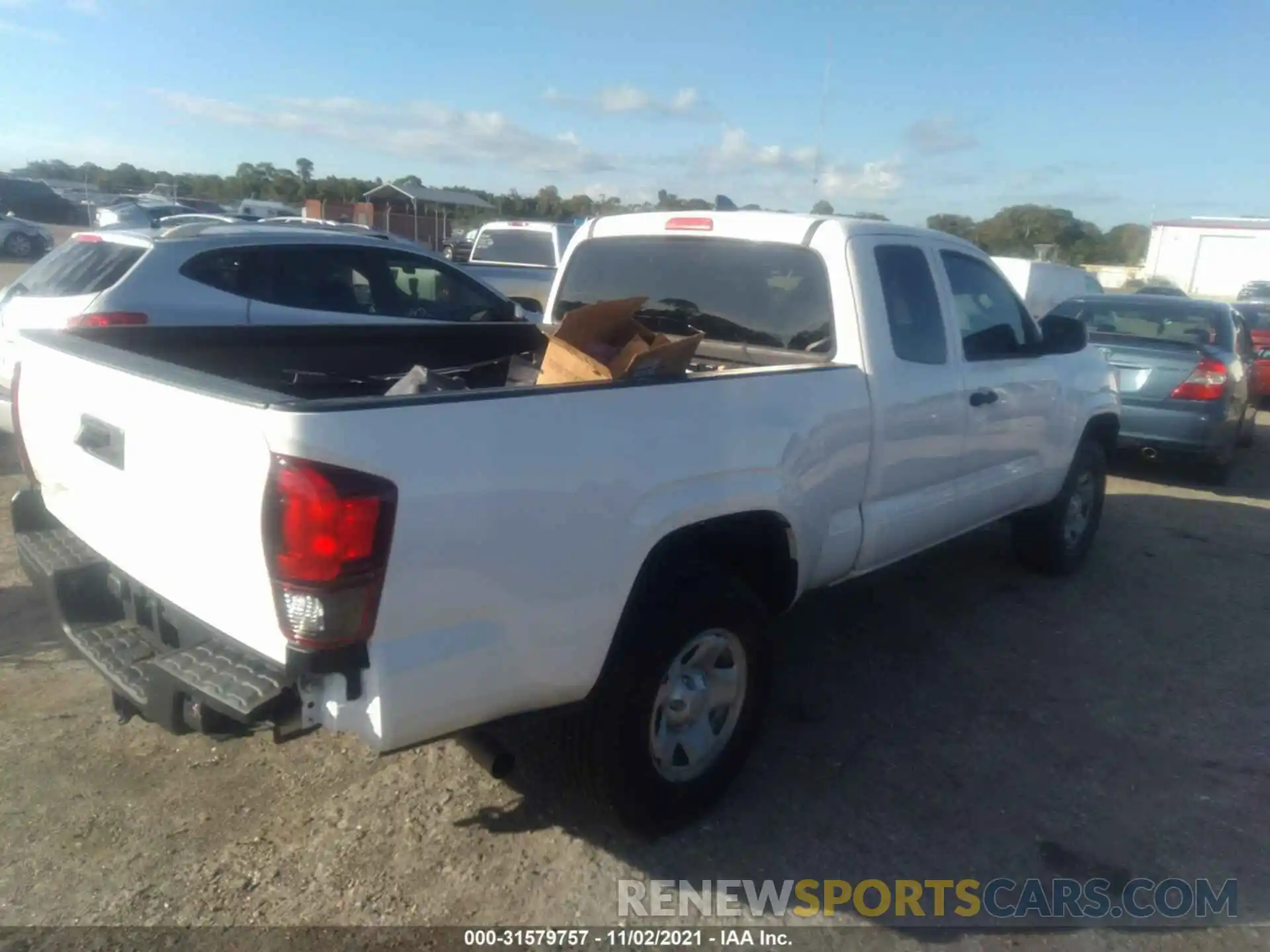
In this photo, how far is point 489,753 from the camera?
2.85 m

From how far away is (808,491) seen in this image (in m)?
3.58

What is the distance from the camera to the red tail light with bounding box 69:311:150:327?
233 inches

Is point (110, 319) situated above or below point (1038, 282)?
below

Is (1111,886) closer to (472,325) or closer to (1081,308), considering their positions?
(472,325)

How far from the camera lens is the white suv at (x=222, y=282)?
6.20 metres

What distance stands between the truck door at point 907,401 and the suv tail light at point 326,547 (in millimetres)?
2229

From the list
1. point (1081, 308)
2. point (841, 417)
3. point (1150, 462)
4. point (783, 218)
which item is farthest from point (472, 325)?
point (1150, 462)

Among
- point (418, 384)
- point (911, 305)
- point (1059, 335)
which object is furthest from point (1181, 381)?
point (418, 384)

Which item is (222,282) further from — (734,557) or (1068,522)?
(1068,522)

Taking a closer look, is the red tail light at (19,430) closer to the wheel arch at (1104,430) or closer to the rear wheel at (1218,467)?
the wheel arch at (1104,430)

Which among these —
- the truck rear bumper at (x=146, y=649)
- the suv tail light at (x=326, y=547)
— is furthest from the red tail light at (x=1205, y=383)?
the truck rear bumper at (x=146, y=649)

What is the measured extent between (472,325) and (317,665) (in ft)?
8.08

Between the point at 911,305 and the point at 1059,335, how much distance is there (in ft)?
4.47

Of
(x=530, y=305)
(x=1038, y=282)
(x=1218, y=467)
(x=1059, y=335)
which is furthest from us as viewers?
(x=1038, y=282)
